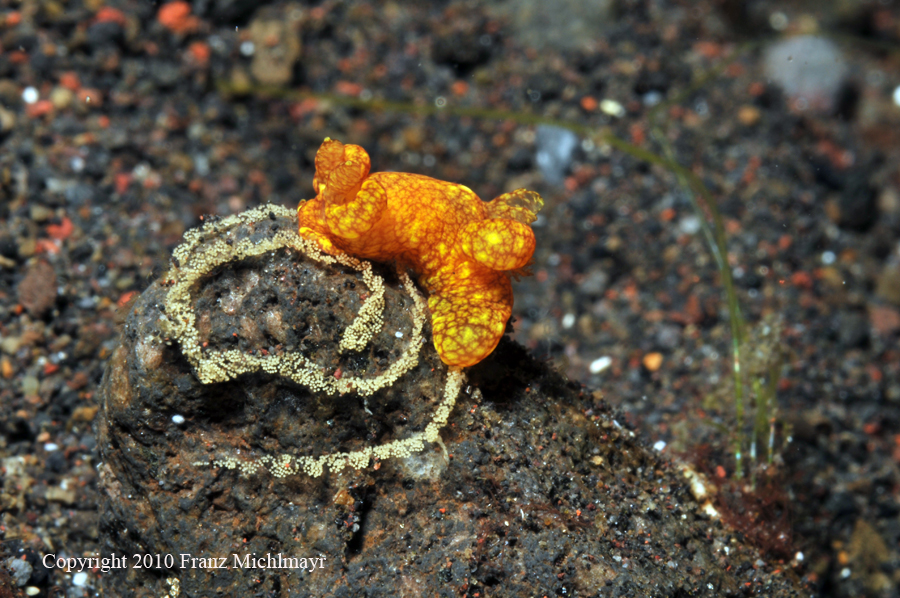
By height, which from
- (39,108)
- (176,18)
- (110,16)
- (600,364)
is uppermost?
(110,16)

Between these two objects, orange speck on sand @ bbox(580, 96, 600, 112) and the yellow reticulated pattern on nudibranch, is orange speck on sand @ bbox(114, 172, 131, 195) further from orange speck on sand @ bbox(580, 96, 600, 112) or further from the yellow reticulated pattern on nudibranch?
orange speck on sand @ bbox(580, 96, 600, 112)

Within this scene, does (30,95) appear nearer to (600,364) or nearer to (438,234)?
(438,234)

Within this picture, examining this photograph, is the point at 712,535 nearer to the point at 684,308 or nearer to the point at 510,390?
the point at 510,390

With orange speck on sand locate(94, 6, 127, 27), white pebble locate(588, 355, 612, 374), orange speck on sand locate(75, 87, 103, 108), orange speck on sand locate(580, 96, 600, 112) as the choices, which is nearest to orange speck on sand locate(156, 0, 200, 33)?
orange speck on sand locate(94, 6, 127, 27)

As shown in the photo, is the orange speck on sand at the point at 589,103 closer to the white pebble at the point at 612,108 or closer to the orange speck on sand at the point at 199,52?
the white pebble at the point at 612,108

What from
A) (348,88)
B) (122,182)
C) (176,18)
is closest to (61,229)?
(122,182)

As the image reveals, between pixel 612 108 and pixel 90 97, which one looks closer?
pixel 90 97
